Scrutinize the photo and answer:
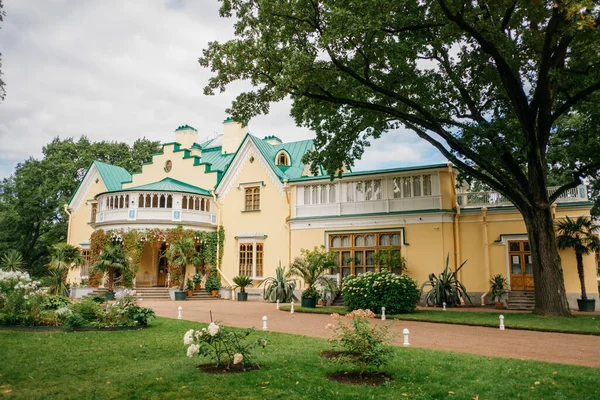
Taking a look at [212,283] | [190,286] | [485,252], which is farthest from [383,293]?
[190,286]

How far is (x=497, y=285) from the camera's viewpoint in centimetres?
1916

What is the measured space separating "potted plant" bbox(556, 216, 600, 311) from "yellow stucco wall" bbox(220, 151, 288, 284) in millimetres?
13118

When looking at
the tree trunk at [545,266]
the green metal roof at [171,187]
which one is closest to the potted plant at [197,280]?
the green metal roof at [171,187]

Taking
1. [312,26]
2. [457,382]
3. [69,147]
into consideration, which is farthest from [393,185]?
[69,147]

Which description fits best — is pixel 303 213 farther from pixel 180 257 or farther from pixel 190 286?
pixel 190 286

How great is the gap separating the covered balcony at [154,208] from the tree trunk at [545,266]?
17.6m

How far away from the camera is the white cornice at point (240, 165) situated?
85.0ft

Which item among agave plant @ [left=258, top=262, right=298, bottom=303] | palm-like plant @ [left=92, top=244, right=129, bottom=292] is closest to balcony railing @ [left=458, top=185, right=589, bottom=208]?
agave plant @ [left=258, top=262, right=298, bottom=303]

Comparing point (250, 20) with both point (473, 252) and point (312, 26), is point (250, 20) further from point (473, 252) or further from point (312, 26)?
point (473, 252)

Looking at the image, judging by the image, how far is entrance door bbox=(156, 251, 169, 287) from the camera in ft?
90.9

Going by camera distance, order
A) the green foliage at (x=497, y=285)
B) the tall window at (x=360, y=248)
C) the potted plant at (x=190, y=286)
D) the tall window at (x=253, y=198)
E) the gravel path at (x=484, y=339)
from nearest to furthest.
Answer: the gravel path at (x=484, y=339), the green foliage at (x=497, y=285), the tall window at (x=360, y=248), the potted plant at (x=190, y=286), the tall window at (x=253, y=198)

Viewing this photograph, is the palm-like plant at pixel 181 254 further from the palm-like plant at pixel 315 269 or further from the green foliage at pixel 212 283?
the palm-like plant at pixel 315 269

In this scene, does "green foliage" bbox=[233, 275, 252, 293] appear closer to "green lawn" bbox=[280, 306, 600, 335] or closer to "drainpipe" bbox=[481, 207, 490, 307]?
"green lawn" bbox=[280, 306, 600, 335]

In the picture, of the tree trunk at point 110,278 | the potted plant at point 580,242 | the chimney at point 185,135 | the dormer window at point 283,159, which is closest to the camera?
the potted plant at point 580,242
